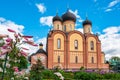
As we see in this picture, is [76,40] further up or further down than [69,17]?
further down

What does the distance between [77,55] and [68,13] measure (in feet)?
22.3

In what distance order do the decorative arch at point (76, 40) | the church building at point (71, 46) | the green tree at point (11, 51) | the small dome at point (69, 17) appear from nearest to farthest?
the green tree at point (11, 51)
the church building at point (71, 46)
the decorative arch at point (76, 40)
the small dome at point (69, 17)

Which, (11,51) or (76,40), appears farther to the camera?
(76,40)

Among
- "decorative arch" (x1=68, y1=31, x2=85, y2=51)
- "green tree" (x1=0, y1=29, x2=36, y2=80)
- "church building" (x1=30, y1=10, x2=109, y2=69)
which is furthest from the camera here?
"decorative arch" (x1=68, y1=31, x2=85, y2=51)

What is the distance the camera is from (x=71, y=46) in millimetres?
37062

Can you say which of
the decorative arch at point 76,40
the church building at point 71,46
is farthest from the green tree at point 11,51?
the decorative arch at point 76,40

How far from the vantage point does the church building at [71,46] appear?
35812 millimetres

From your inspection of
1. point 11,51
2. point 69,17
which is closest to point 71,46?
point 69,17

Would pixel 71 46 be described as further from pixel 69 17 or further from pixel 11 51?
pixel 11 51

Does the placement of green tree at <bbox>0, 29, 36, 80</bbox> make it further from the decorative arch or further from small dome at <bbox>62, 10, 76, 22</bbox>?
small dome at <bbox>62, 10, 76, 22</bbox>

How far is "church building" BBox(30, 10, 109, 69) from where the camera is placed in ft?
117

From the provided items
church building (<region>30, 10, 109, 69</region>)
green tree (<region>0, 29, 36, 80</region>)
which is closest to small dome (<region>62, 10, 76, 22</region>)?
church building (<region>30, 10, 109, 69</region>)

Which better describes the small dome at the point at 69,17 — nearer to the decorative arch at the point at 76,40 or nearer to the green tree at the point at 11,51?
the decorative arch at the point at 76,40

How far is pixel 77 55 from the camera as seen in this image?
1451 inches
